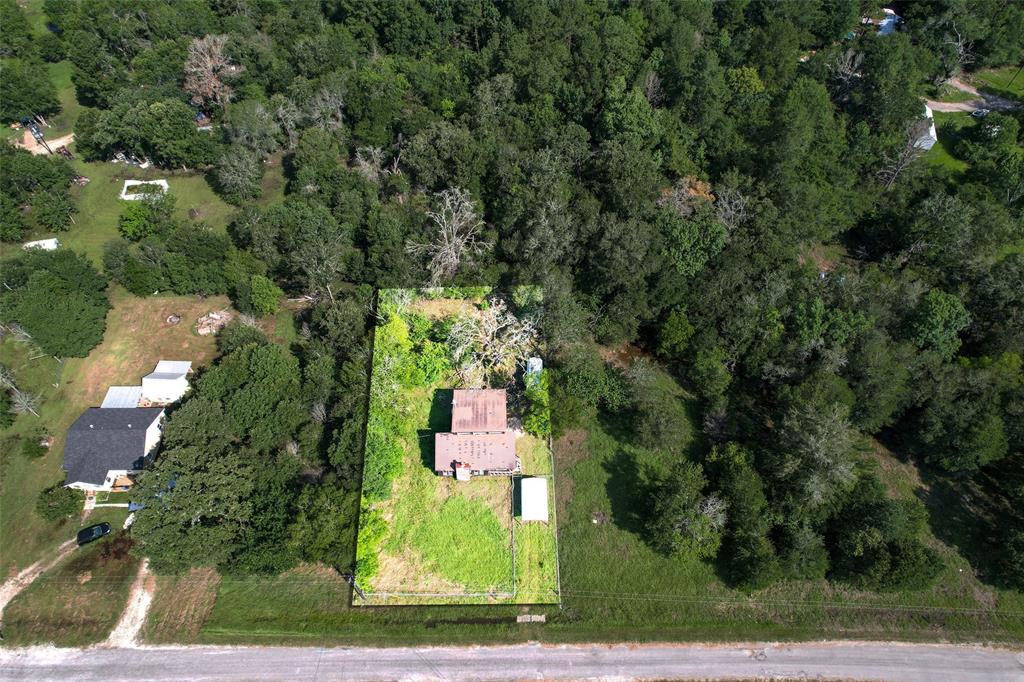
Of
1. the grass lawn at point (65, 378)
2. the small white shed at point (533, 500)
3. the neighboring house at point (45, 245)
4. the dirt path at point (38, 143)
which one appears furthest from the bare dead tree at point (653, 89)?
the dirt path at point (38, 143)

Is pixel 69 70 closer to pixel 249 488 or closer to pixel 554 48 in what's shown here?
pixel 554 48

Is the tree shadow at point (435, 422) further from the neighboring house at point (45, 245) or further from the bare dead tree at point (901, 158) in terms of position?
the bare dead tree at point (901, 158)

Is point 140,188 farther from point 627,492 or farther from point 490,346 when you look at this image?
point 627,492

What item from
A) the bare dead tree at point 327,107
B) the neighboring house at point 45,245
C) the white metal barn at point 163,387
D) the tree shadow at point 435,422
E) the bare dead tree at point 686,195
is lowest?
the tree shadow at point 435,422

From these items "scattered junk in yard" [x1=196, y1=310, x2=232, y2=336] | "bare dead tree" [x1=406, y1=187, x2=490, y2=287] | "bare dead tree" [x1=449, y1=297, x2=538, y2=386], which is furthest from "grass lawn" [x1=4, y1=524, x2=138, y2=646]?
"bare dead tree" [x1=406, y1=187, x2=490, y2=287]

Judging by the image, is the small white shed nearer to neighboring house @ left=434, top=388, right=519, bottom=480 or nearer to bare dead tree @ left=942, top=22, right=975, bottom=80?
neighboring house @ left=434, top=388, right=519, bottom=480

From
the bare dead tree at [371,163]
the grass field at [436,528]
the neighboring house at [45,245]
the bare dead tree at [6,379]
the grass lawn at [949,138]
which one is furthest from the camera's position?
the grass lawn at [949,138]

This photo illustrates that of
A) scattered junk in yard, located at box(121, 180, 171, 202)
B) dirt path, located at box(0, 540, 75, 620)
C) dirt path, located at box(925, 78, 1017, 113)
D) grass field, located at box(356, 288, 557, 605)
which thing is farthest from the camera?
dirt path, located at box(925, 78, 1017, 113)

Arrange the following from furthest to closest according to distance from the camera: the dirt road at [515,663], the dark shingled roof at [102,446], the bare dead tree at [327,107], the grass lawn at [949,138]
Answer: the grass lawn at [949,138] → the bare dead tree at [327,107] → the dark shingled roof at [102,446] → the dirt road at [515,663]
